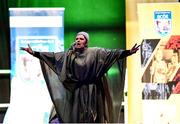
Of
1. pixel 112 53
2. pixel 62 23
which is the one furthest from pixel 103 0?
pixel 112 53

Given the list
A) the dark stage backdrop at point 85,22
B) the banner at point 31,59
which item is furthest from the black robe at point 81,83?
the dark stage backdrop at point 85,22

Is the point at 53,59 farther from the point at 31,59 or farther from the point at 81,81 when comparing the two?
A: the point at 31,59

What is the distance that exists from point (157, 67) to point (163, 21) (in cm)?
44

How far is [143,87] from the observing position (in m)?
3.61

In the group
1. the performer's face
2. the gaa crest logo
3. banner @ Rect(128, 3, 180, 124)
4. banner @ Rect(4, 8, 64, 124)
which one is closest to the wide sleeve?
the performer's face

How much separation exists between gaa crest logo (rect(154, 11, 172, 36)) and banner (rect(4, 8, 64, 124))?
893 millimetres

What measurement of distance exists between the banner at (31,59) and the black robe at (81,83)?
1.27 feet

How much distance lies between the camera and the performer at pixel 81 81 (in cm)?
307

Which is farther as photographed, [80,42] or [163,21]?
[163,21]

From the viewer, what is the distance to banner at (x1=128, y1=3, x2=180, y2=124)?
358 centimetres

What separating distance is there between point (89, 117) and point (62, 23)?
101cm

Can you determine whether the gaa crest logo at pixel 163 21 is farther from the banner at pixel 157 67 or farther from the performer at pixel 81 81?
the performer at pixel 81 81

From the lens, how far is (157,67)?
3625 mm

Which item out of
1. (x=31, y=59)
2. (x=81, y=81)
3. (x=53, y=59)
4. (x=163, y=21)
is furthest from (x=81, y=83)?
(x=163, y=21)
